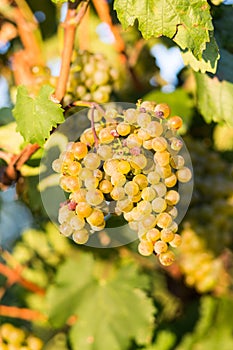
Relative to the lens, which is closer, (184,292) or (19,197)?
(19,197)

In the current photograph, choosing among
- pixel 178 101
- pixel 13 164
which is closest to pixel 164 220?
pixel 13 164

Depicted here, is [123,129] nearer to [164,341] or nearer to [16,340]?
[16,340]

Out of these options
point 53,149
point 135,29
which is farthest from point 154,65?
point 53,149

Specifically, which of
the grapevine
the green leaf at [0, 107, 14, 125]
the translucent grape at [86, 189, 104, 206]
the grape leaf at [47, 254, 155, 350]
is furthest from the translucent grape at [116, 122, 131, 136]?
the grape leaf at [47, 254, 155, 350]

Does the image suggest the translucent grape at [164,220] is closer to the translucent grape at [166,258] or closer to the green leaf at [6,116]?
the translucent grape at [166,258]

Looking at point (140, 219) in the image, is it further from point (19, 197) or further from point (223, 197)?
point (223, 197)

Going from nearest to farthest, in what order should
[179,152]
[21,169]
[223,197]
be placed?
[179,152]
[21,169]
[223,197]

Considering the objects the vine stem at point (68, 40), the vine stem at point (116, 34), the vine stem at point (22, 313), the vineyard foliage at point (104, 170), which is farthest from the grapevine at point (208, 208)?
the vine stem at point (68, 40)

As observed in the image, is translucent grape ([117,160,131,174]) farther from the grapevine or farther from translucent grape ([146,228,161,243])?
the grapevine
